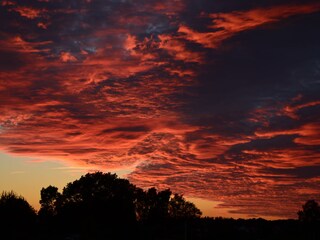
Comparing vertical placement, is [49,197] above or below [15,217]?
above

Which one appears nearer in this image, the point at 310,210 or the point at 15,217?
the point at 15,217

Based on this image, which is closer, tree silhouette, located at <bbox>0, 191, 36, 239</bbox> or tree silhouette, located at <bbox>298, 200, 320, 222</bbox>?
tree silhouette, located at <bbox>0, 191, 36, 239</bbox>

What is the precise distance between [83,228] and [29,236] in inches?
232

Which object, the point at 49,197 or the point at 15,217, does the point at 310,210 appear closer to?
the point at 49,197

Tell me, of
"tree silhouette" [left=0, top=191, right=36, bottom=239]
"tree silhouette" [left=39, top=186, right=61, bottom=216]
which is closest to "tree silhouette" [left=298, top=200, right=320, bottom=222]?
"tree silhouette" [left=39, top=186, right=61, bottom=216]

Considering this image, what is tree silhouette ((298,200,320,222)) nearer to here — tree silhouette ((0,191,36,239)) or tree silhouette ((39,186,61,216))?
tree silhouette ((39,186,61,216))

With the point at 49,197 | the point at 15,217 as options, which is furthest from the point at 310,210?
the point at 15,217

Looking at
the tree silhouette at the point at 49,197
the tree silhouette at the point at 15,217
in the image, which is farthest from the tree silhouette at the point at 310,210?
the tree silhouette at the point at 15,217

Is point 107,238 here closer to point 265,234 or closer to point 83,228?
point 83,228

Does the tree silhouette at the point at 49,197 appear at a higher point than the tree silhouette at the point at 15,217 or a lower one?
higher

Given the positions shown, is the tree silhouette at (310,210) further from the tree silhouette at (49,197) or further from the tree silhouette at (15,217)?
the tree silhouette at (15,217)

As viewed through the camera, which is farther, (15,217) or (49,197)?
(49,197)

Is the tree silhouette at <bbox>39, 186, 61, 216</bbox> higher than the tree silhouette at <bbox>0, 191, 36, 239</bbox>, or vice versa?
the tree silhouette at <bbox>39, 186, 61, 216</bbox>

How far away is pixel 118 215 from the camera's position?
71.1m
